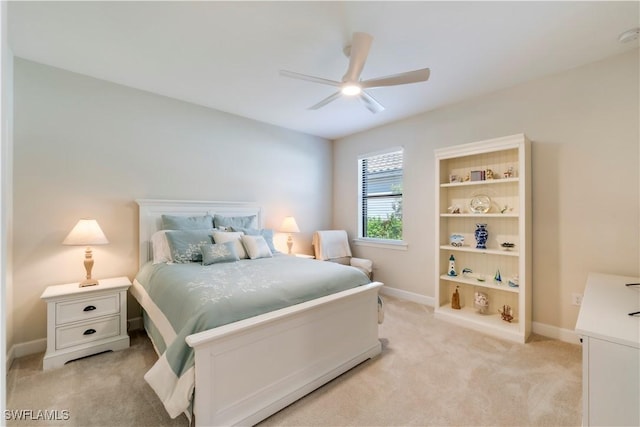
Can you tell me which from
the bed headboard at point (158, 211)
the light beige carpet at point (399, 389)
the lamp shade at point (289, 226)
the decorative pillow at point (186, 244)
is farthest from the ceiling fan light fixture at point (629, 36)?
the bed headboard at point (158, 211)

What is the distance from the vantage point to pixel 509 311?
2902mm

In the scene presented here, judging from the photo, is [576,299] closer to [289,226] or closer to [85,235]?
[289,226]

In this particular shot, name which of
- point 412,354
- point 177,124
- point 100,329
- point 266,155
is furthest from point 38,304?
point 412,354

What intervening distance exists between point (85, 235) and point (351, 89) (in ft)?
8.64

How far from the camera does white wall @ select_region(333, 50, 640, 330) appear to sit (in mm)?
2342

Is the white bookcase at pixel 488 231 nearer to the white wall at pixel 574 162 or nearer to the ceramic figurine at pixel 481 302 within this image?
the ceramic figurine at pixel 481 302

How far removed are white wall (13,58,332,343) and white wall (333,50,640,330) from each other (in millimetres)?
3012

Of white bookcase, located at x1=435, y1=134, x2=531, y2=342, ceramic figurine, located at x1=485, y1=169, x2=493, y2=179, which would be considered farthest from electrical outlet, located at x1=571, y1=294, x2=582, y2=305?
ceramic figurine, located at x1=485, y1=169, x2=493, y2=179

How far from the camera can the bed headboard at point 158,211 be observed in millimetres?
2932

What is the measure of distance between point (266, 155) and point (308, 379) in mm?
3091

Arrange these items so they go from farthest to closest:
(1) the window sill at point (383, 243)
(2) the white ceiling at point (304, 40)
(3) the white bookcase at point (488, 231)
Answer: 1. (1) the window sill at point (383, 243)
2. (3) the white bookcase at point (488, 231)
3. (2) the white ceiling at point (304, 40)

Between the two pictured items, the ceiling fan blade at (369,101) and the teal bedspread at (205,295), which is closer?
the teal bedspread at (205,295)

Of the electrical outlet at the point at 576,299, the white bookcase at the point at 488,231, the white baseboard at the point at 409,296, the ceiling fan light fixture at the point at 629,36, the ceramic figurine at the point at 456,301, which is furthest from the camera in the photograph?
the white baseboard at the point at 409,296

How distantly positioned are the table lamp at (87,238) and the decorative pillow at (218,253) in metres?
0.87
